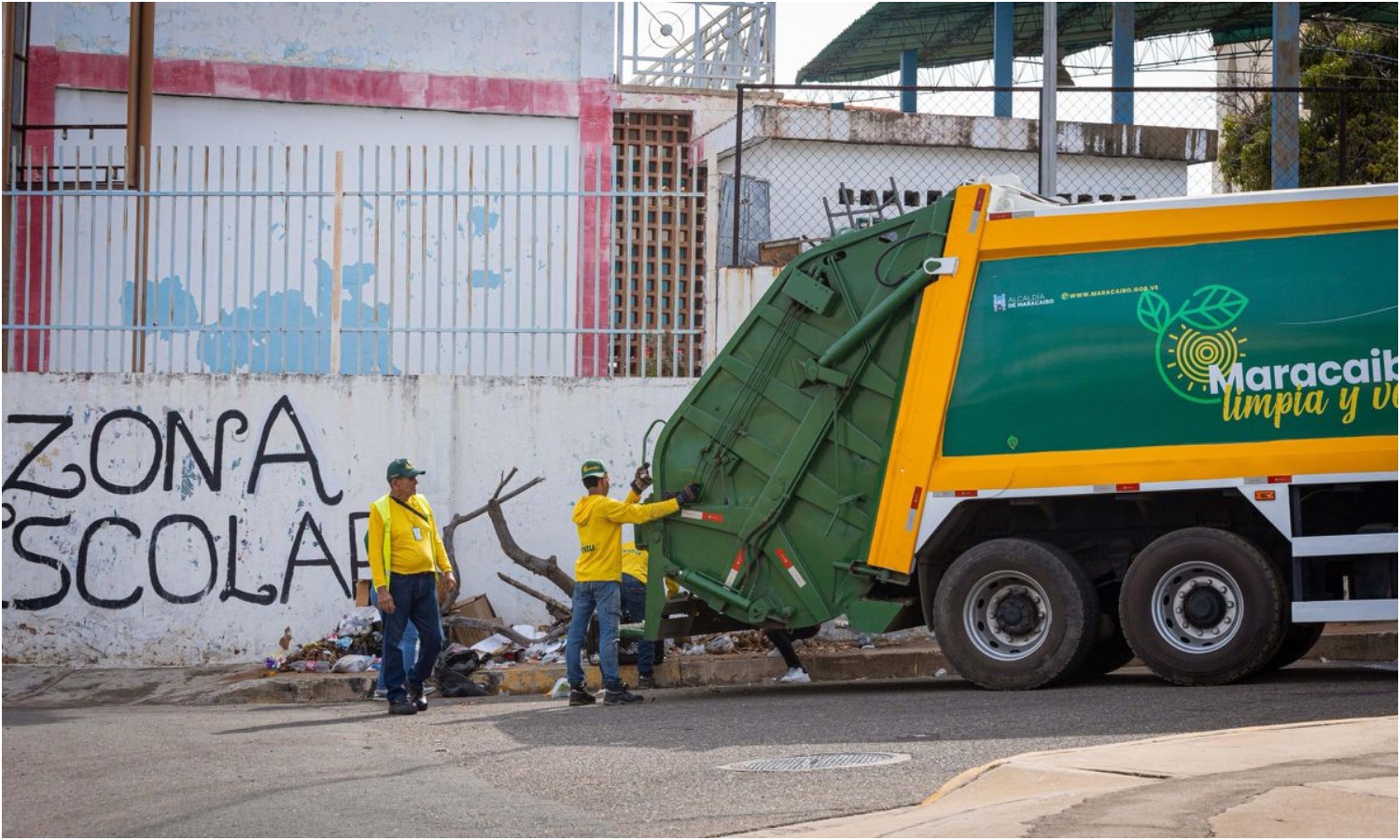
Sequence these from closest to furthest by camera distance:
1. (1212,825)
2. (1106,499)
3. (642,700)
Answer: (1212,825)
(1106,499)
(642,700)

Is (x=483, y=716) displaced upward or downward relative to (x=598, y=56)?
downward

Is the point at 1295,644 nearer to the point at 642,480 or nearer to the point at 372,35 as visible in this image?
the point at 642,480

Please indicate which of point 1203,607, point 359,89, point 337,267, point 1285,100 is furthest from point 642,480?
point 359,89

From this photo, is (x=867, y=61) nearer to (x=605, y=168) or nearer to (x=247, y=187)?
(x=605, y=168)

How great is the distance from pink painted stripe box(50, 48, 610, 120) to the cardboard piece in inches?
326

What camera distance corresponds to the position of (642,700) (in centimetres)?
968

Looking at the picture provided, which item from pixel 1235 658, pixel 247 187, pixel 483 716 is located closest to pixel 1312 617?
pixel 1235 658

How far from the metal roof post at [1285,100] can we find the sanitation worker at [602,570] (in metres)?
6.62

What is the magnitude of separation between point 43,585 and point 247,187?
3243mm

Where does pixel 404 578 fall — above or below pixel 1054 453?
below

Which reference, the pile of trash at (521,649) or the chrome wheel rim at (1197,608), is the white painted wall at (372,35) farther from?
the chrome wheel rim at (1197,608)

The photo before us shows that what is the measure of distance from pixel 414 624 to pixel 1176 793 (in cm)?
551

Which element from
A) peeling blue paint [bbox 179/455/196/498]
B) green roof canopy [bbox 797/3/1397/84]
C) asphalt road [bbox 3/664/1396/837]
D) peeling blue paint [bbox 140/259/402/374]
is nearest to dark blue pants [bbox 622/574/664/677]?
asphalt road [bbox 3/664/1396/837]

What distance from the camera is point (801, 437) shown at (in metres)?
9.54
